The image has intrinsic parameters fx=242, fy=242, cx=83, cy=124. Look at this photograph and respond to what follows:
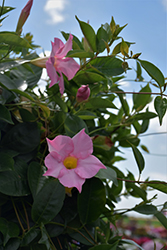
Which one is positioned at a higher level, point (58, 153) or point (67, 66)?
point (67, 66)

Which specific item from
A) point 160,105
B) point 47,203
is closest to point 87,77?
point 160,105

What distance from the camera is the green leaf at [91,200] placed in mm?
493

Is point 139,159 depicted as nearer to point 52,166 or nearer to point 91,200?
point 91,200

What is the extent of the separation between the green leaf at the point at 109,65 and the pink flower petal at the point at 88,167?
0.22 meters

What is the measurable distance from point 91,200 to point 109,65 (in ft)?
0.97

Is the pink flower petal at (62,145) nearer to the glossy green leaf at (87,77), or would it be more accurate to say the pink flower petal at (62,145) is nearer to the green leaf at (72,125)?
the green leaf at (72,125)

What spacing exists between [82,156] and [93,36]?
25cm

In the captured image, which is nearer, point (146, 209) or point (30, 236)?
point (30, 236)

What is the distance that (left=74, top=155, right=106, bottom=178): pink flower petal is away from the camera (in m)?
0.39

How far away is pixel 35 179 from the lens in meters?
0.46

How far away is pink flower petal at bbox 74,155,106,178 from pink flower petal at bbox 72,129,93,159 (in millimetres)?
10

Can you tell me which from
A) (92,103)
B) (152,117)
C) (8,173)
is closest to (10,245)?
(8,173)

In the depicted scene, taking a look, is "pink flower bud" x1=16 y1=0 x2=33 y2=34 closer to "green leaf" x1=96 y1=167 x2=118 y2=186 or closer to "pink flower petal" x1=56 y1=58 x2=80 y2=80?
"pink flower petal" x1=56 y1=58 x2=80 y2=80

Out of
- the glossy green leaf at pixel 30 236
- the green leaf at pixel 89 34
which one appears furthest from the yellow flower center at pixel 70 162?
the green leaf at pixel 89 34
